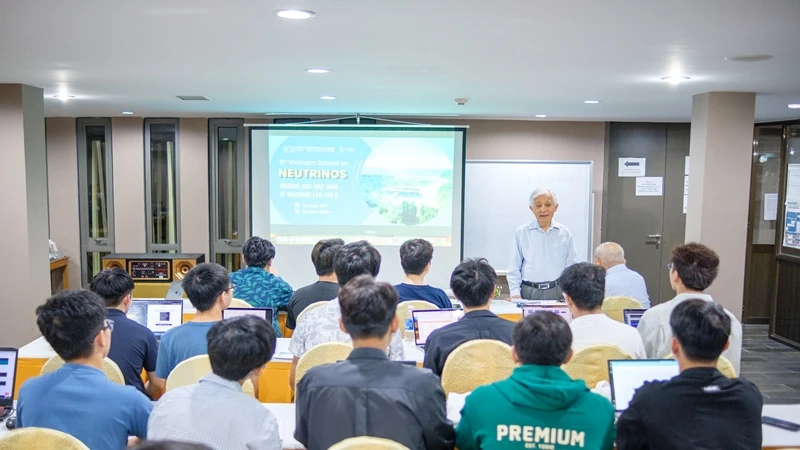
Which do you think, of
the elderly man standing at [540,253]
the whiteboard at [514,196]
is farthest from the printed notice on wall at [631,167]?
the elderly man standing at [540,253]

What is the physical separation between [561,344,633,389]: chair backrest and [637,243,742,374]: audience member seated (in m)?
0.52

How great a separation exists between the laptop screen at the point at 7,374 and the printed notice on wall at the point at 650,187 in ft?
25.6

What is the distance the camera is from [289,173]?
7500mm

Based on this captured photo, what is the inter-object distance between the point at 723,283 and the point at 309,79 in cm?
395

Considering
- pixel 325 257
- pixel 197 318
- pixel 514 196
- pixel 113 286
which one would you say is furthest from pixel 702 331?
pixel 514 196

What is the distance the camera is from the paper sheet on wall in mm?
8125

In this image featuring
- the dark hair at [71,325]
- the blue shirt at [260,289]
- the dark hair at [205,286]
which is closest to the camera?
the dark hair at [71,325]

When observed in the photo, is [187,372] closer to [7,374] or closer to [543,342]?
[7,374]

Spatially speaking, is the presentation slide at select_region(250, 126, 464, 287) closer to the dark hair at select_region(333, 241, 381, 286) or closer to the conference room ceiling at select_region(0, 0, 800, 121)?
the conference room ceiling at select_region(0, 0, 800, 121)

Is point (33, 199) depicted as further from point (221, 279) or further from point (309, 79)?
point (221, 279)

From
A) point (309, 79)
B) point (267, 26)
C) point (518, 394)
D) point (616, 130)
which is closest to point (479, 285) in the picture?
point (518, 394)

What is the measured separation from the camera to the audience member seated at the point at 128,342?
10.5 ft

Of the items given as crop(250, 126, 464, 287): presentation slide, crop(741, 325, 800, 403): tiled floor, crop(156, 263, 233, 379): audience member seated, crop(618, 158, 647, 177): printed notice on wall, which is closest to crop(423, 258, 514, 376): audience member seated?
crop(156, 263, 233, 379): audience member seated

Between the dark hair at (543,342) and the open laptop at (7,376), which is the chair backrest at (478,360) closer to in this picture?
the dark hair at (543,342)
